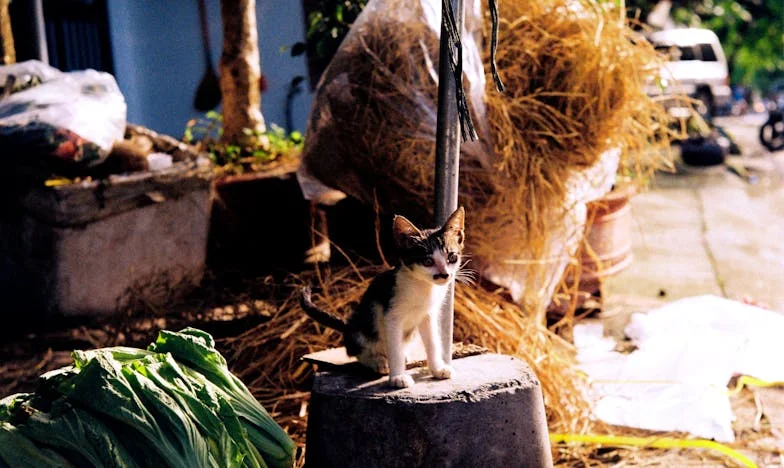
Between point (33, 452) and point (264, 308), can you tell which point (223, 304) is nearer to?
point (264, 308)

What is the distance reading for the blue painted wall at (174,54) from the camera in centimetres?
701

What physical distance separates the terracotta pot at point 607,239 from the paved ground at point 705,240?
16.2 inches

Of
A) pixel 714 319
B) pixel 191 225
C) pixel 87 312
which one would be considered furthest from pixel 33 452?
pixel 714 319

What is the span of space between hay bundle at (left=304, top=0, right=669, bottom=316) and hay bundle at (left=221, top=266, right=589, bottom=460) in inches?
9.9

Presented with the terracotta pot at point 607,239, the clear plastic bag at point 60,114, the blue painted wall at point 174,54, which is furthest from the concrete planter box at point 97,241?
the blue painted wall at point 174,54

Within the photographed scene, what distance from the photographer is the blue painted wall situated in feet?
23.0

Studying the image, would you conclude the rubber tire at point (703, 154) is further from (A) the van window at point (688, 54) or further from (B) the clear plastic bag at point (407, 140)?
(B) the clear plastic bag at point (407, 140)

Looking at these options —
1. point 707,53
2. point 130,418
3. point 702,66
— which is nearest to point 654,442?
point 130,418

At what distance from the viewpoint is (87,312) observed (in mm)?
3988

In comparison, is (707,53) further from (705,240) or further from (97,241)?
(97,241)

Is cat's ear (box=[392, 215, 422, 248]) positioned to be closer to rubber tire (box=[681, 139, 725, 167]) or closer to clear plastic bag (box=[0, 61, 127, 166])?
clear plastic bag (box=[0, 61, 127, 166])

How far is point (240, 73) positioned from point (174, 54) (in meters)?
2.45

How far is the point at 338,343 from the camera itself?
144 inches

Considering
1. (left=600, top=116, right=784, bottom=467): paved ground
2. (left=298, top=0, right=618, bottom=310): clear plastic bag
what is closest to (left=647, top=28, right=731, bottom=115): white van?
(left=600, top=116, right=784, bottom=467): paved ground
